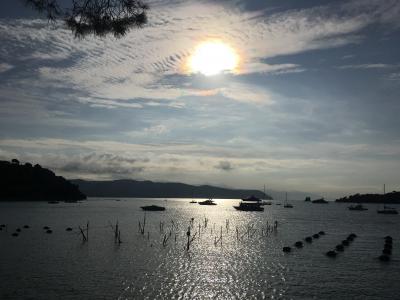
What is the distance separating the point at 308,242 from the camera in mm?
79125

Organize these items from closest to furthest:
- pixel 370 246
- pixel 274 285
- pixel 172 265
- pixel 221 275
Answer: pixel 274 285
pixel 221 275
pixel 172 265
pixel 370 246

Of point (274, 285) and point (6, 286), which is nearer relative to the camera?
point (6, 286)

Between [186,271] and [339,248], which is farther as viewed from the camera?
[339,248]

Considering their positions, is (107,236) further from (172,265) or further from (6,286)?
(6,286)

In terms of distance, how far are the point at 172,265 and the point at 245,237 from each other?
39690 mm

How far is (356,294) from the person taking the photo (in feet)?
126

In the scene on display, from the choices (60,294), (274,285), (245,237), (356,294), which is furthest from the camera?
(245,237)

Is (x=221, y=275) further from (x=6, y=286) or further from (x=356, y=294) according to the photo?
(x=6, y=286)

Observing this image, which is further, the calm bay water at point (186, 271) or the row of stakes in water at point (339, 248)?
the row of stakes in water at point (339, 248)

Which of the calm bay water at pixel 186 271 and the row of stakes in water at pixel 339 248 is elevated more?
the row of stakes in water at pixel 339 248

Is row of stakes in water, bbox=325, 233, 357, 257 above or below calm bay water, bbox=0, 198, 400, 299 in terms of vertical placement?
above

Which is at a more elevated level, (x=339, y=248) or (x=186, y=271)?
(x=339, y=248)

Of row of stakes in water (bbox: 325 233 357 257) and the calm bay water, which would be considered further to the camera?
row of stakes in water (bbox: 325 233 357 257)

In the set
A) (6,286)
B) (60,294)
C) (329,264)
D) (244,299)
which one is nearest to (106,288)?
(60,294)
